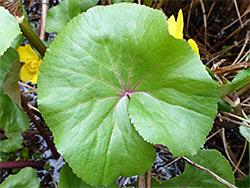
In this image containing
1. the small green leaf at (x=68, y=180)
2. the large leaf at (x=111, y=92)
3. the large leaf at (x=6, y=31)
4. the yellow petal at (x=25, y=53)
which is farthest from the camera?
the yellow petal at (x=25, y=53)

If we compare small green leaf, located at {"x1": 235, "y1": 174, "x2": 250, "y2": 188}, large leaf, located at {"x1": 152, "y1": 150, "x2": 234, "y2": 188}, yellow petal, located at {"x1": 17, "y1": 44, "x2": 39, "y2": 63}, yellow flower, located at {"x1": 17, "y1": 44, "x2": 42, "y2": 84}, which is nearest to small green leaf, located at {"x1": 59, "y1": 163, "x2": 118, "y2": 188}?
large leaf, located at {"x1": 152, "y1": 150, "x2": 234, "y2": 188}

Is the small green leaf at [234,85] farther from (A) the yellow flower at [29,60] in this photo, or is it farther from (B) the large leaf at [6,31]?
(A) the yellow flower at [29,60]

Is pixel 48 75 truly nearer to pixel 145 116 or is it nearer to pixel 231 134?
pixel 145 116

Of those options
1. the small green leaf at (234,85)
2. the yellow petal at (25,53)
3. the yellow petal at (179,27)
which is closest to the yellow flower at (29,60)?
the yellow petal at (25,53)

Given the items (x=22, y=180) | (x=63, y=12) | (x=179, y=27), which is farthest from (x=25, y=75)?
(x=179, y=27)

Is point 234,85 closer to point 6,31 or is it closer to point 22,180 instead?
point 6,31

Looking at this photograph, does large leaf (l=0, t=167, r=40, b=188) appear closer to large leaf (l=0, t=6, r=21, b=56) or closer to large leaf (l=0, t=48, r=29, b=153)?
large leaf (l=0, t=48, r=29, b=153)

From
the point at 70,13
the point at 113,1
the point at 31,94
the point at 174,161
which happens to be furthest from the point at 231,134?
the point at 31,94
